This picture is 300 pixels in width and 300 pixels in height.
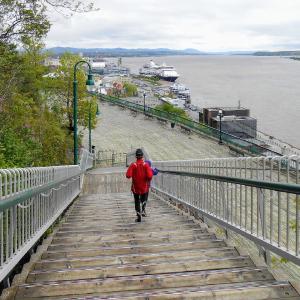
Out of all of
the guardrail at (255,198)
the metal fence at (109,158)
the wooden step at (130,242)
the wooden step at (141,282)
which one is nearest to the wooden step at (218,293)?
the wooden step at (141,282)

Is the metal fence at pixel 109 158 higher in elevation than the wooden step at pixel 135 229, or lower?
lower

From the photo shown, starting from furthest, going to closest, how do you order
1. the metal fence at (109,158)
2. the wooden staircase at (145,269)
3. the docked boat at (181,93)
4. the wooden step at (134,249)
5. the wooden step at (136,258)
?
the docked boat at (181,93), the metal fence at (109,158), the wooden step at (134,249), the wooden step at (136,258), the wooden staircase at (145,269)

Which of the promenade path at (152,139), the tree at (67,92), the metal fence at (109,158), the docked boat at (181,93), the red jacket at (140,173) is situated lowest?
the metal fence at (109,158)

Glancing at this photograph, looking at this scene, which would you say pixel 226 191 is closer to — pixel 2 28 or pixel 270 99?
pixel 2 28

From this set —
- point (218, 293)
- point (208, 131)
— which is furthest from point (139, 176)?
point (208, 131)

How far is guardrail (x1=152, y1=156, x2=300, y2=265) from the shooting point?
505 cm

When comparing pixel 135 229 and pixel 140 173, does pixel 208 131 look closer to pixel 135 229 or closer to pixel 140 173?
pixel 140 173

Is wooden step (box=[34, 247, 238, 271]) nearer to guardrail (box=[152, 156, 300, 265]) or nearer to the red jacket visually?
guardrail (box=[152, 156, 300, 265])

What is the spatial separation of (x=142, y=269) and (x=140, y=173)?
424 centimetres

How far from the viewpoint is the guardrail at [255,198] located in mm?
5046

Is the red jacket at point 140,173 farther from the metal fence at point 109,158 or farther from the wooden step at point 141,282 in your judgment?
the metal fence at point 109,158

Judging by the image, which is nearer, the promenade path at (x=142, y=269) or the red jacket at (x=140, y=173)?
the promenade path at (x=142, y=269)

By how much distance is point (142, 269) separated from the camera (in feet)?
17.5

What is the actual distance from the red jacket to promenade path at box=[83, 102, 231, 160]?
77.7 feet
